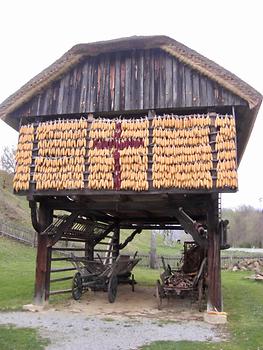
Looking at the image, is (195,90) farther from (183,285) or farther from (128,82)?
(183,285)

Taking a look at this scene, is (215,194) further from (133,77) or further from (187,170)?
(133,77)

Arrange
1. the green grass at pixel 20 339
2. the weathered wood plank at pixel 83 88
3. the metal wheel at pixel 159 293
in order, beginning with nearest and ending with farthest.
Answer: the green grass at pixel 20 339, the weathered wood plank at pixel 83 88, the metal wheel at pixel 159 293

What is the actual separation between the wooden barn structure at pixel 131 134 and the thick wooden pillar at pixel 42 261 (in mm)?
30

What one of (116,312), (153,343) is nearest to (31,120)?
(116,312)

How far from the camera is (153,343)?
912cm

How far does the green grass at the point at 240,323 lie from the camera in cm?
891

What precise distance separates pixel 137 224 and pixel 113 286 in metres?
6.50

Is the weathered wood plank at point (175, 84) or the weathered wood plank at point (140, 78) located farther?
the weathered wood plank at point (140, 78)

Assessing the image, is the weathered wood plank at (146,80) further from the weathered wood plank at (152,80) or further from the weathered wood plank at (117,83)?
the weathered wood plank at (117,83)

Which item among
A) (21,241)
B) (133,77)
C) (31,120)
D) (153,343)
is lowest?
(153,343)

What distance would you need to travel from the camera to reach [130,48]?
13.2 metres

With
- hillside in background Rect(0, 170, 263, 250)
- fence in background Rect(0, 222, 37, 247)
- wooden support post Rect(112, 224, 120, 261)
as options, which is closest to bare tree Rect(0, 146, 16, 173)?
hillside in background Rect(0, 170, 263, 250)

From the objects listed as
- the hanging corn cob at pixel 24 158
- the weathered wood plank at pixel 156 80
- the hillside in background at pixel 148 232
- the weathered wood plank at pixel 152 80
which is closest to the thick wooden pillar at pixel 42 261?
the hanging corn cob at pixel 24 158

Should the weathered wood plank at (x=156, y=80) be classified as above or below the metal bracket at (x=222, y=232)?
above
